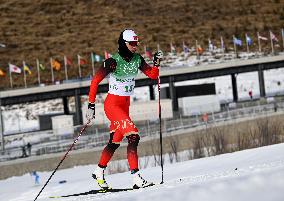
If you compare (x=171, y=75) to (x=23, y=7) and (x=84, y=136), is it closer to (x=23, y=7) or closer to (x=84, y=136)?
(x=84, y=136)

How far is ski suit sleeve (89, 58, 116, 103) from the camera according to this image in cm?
726

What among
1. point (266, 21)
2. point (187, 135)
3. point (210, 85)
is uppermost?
point (266, 21)

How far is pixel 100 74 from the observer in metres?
7.35

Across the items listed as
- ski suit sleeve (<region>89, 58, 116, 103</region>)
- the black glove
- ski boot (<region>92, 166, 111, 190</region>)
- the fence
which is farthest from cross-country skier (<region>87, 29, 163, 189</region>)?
the fence

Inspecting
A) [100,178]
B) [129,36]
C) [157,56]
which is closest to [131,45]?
[129,36]

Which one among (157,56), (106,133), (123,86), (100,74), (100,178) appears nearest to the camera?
(100,74)

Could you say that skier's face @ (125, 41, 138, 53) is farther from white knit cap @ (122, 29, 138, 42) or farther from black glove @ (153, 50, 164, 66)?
black glove @ (153, 50, 164, 66)

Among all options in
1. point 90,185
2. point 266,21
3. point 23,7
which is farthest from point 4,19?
point 90,185

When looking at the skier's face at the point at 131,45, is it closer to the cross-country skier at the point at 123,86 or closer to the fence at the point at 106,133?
the cross-country skier at the point at 123,86

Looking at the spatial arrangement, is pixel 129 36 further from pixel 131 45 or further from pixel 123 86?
pixel 123 86

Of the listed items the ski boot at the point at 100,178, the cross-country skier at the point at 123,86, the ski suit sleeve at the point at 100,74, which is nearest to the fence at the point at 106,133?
the ski boot at the point at 100,178

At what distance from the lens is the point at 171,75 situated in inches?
2436

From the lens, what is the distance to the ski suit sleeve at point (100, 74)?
7.26 meters

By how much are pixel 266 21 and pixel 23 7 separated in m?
64.7
